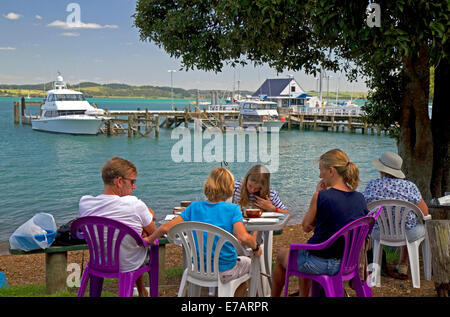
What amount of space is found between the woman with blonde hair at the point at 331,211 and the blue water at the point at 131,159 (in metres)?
1.34

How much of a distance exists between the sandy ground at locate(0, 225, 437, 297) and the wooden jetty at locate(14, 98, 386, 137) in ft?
120

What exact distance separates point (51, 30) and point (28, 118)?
2161 cm

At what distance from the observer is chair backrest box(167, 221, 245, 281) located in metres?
3.06

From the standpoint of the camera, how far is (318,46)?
6941 mm

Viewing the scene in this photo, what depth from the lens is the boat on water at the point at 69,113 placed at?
44.7 m

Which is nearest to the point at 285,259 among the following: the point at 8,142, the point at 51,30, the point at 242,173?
the point at 242,173

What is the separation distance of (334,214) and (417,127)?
365 cm

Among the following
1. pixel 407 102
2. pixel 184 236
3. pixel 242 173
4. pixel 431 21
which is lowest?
pixel 242 173

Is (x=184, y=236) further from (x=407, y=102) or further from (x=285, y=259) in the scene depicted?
(x=407, y=102)

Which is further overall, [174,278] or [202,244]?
[174,278]

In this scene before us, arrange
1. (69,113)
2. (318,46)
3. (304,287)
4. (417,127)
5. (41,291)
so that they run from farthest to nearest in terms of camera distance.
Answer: (69,113) < (318,46) < (417,127) < (41,291) < (304,287)

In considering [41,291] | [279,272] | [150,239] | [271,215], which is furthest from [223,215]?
[41,291]

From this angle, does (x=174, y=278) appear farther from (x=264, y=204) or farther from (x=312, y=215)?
(x=312, y=215)

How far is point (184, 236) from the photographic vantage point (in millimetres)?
3154
